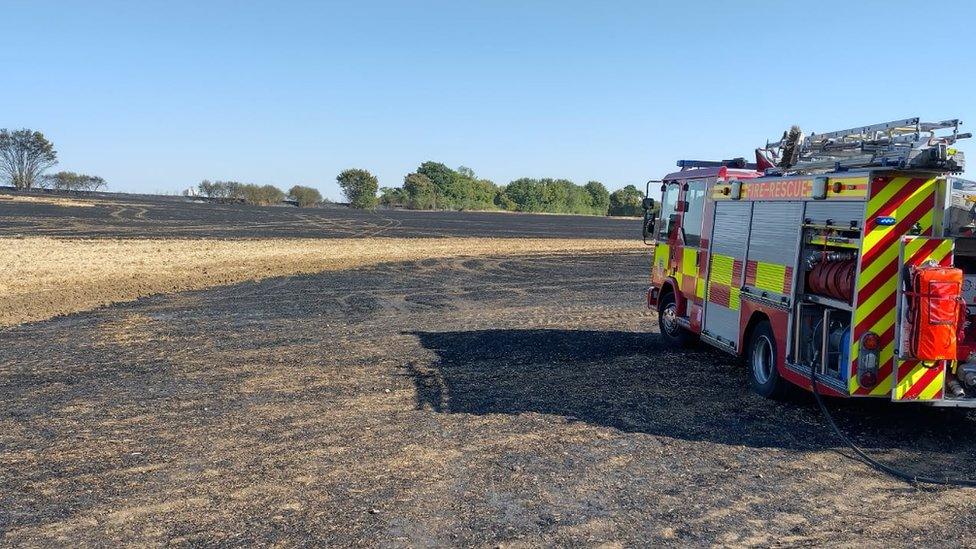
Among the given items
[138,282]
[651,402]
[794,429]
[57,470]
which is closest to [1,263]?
[138,282]

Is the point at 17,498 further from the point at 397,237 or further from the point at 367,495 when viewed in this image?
the point at 397,237

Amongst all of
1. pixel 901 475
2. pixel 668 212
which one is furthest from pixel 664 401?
pixel 668 212

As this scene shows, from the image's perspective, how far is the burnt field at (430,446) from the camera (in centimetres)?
539

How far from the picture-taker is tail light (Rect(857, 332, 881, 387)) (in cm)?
720

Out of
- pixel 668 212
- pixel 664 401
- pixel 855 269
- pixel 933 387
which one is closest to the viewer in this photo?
pixel 933 387

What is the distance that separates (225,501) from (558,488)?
2.39 metres

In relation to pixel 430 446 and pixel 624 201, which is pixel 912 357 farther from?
pixel 624 201

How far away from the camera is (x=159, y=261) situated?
24.8 meters

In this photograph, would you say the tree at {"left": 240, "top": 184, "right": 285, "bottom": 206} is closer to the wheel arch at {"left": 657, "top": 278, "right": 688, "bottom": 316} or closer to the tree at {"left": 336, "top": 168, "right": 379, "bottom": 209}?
the tree at {"left": 336, "top": 168, "right": 379, "bottom": 209}

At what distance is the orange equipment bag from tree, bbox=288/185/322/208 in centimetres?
12210

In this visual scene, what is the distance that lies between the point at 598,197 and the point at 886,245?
145m

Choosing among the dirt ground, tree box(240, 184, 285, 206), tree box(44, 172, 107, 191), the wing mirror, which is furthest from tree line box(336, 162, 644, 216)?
the wing mirror

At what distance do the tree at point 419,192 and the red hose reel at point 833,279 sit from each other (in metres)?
123

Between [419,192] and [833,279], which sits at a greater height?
[419,192]
